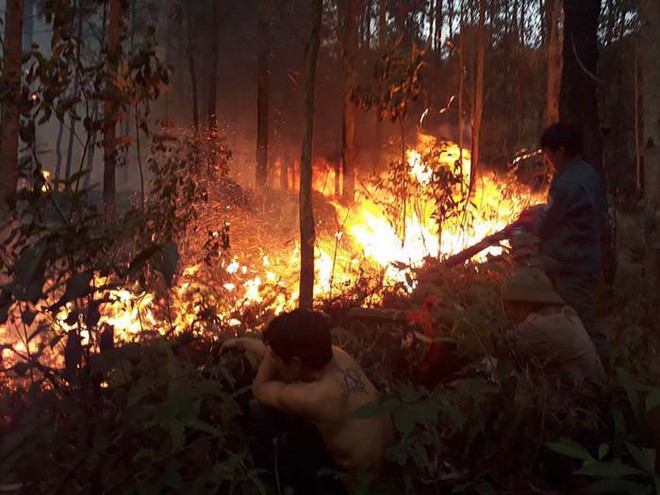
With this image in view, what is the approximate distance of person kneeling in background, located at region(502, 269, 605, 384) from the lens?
157 inches

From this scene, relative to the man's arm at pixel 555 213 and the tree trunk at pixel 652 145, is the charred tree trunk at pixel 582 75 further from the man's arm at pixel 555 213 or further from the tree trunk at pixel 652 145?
the man's arm at pixel 555 213

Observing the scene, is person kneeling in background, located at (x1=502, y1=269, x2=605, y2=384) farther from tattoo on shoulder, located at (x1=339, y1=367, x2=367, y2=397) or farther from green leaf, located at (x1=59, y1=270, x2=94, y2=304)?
green leaf, located at (x1=59, y1=270, x2=94, y2=304)

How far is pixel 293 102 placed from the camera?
3559 cm

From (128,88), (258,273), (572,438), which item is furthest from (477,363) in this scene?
(258,273)

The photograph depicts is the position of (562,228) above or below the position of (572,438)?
above

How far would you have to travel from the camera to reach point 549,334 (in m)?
3.99

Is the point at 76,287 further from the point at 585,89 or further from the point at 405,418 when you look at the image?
the point at 585,89

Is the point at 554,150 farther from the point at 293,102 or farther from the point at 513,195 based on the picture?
the point at 293,102

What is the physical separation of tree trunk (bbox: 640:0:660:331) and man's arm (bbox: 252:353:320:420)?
3.46m

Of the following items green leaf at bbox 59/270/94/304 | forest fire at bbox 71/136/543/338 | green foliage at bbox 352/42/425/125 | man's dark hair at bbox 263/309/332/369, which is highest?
green foliage at bbox 352/42/425/125

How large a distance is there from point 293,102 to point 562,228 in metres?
31.3

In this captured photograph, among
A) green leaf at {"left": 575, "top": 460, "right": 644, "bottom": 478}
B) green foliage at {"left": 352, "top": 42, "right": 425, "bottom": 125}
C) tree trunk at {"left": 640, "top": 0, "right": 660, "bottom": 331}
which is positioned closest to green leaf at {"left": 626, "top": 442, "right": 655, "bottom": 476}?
green leaf at {"left": 575, "top": 460, "right": 644, "bottom": 478}

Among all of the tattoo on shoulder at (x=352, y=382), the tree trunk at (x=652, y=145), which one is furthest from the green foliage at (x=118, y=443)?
the tree trunk at (x=652, y=145)

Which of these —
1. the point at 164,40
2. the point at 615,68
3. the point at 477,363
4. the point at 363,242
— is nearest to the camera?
the point at 477,363
